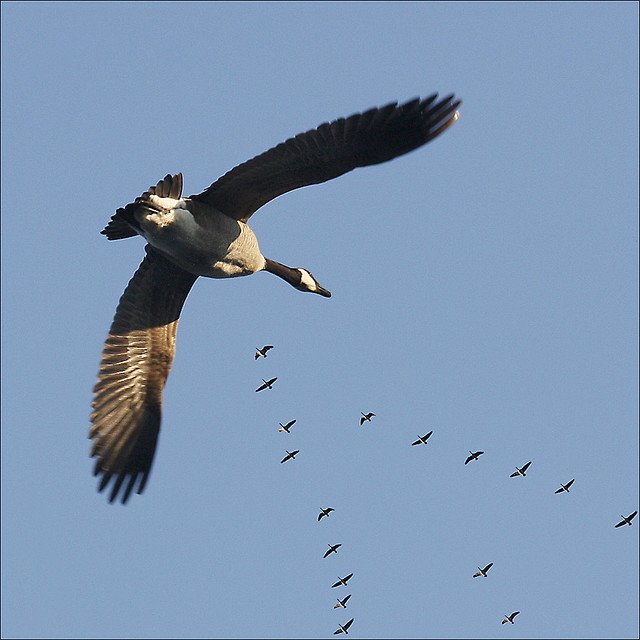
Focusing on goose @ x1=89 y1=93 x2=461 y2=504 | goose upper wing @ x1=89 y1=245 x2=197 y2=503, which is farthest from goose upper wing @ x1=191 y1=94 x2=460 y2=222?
goose upper wing @ x1=89 y1=245 x2=197 y2=503

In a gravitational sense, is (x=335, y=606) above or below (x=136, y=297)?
below

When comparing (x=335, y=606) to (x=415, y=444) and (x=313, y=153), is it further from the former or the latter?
(x=313, y=153)

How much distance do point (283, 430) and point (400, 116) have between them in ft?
22.0

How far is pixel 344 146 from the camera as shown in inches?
633

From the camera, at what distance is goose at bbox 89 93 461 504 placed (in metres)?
15.9

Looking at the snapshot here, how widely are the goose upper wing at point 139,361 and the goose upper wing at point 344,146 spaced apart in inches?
102

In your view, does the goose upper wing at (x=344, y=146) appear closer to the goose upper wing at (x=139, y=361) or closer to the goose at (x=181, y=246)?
the goose at (x=181, y=246)

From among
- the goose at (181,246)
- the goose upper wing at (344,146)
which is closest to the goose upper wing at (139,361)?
the goose at (181,246)

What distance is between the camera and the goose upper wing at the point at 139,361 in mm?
18828

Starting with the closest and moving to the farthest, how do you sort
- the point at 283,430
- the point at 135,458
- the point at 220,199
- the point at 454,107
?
the point at 454,107 < the point at 220,199 < the point at 135,458 < the point at 283,430

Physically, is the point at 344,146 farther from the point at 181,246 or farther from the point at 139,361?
the point at 139,361

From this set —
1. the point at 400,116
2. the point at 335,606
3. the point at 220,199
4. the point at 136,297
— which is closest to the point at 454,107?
the point at 400,116

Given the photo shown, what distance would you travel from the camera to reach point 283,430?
20.6m

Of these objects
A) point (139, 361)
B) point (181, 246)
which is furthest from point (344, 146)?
point (139, 361)
